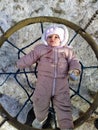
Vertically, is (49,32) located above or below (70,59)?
above

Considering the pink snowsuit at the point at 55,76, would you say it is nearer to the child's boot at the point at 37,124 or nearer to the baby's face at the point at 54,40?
the baby's face at the point at 54,40

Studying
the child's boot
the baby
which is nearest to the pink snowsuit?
the baby

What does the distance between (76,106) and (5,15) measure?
47cm

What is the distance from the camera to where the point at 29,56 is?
1.57 m

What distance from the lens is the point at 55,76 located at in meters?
1.55

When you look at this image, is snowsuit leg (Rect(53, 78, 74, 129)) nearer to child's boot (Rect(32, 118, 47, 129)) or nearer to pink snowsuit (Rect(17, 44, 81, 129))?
pink snowsuit (Rect(17, 44, 81, 129))

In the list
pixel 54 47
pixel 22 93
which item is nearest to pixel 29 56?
pixel 54 47

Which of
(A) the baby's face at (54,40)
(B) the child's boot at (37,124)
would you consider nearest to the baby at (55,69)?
(A) the baby's face at (54,40)

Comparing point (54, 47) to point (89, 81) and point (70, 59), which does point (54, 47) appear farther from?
point (89, 81)

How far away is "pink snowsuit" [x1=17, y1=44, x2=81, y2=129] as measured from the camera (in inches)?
61.2

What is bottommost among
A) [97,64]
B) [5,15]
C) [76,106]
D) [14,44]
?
[76,106]

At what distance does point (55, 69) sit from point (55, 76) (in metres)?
0.02

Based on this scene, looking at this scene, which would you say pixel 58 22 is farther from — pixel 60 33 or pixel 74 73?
pixel 74 73

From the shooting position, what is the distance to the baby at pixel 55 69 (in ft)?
5.09
